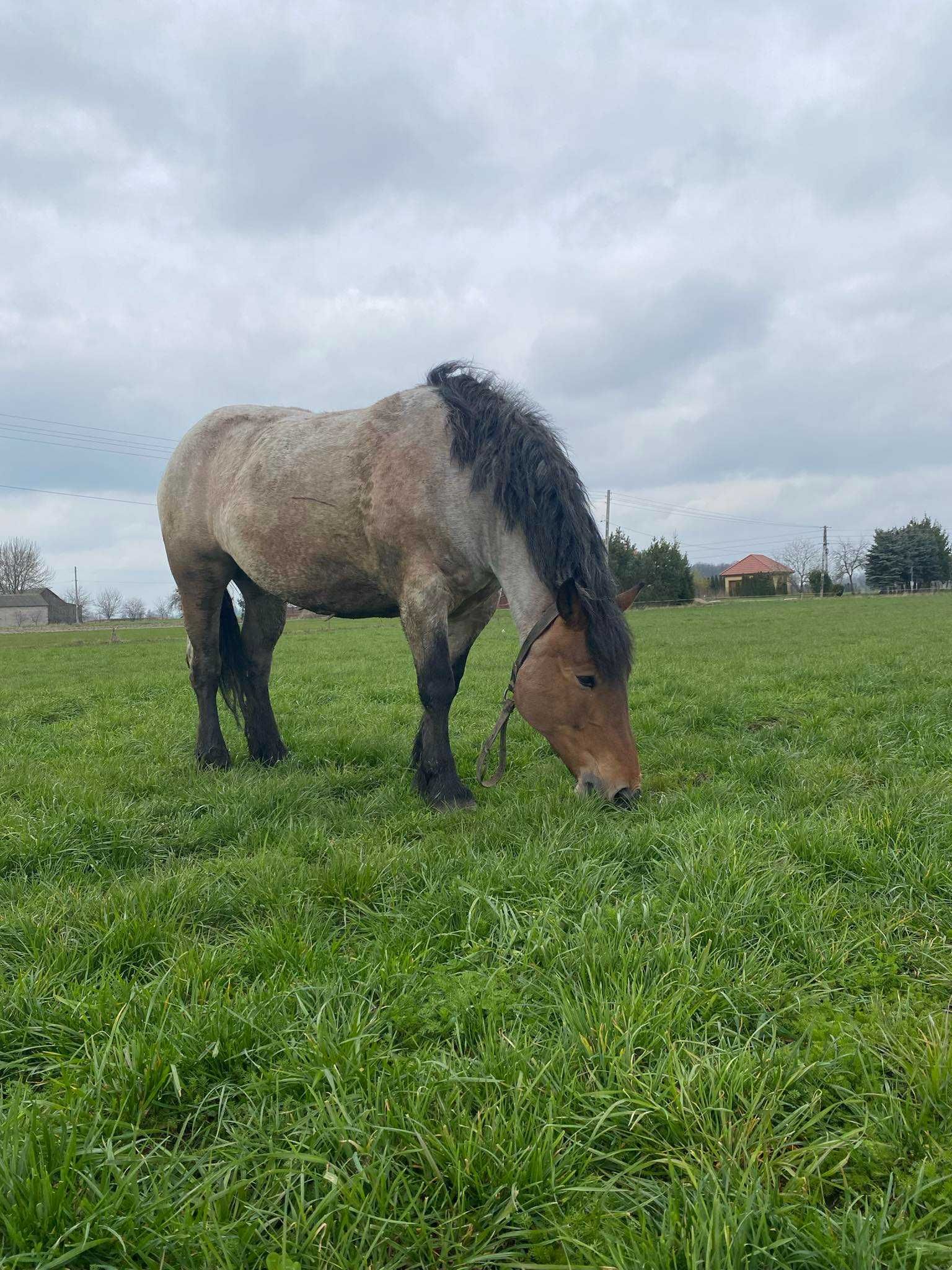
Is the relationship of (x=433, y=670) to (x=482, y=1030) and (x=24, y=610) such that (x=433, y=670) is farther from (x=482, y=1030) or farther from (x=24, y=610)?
(x=24, y=610)

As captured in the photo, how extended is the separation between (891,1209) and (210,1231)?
1.18 metres

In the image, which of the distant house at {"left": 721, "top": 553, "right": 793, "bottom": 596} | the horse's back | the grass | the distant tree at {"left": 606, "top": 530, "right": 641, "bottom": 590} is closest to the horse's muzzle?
the grass

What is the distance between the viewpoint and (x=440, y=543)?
4.05 metres

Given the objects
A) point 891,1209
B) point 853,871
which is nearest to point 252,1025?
point 891,1209

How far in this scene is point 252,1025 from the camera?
65.7 inches

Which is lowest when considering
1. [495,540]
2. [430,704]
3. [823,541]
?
[430,704]

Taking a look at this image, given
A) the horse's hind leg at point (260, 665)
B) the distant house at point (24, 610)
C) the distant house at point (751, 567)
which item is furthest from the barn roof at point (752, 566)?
the horse's hind leg at point (260, 665)

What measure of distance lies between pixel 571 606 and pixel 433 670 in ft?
2.99

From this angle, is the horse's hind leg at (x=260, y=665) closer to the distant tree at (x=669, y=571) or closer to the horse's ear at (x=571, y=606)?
the horse's ear at (x=571, y=606)

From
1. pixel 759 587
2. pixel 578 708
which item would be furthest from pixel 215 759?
pixel 759 587

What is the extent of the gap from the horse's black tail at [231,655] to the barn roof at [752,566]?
110m

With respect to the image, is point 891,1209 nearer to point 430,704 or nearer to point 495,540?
point 430,704

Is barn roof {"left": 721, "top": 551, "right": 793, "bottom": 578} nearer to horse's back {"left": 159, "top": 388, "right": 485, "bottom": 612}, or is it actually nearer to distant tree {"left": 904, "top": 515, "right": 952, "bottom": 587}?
distant tree {"left": 904, "top": 515, "right": 952, "bottom": 587}

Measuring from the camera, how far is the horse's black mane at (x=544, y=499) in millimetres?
3652
